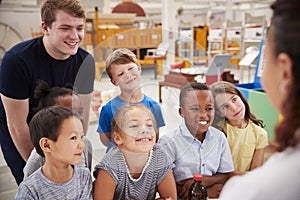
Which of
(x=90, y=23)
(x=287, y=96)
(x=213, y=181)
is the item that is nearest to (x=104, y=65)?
(x=213, y=181)

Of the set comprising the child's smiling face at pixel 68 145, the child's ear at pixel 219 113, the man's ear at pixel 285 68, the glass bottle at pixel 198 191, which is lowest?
the glass bottle at pixel 198 191

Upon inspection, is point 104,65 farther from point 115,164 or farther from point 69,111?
point 115,164

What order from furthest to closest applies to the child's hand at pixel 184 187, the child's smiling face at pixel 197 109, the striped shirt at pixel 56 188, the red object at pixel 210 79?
1. the red object at pixel 210 79
2. the child's hand at pixel 184 187
3. the child's smiling face at pixel 197 109
4. the striped shirt at pixel 56 188

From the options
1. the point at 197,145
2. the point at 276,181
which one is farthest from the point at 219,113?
the point at 276,181

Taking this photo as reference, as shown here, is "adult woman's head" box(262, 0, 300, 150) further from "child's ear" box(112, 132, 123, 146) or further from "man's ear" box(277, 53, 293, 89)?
"child's ear" box(112, 132, 123, 146)

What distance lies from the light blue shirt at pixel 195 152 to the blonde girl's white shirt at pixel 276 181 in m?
0.81

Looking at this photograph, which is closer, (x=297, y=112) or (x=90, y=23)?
(x=297, y=112)

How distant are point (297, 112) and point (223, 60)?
4399mm

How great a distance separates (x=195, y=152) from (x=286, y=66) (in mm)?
938

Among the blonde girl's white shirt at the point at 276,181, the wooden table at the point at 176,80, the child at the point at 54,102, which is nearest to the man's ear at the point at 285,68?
the blonde girl's white shirt at the point at 276,181

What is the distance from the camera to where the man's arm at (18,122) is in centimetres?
Answer: 140

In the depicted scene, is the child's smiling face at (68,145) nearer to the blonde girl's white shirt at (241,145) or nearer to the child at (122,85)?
the child at (122,85)

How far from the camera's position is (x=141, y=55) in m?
1.33

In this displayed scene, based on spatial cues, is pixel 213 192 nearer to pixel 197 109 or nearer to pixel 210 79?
pixel 197 109
